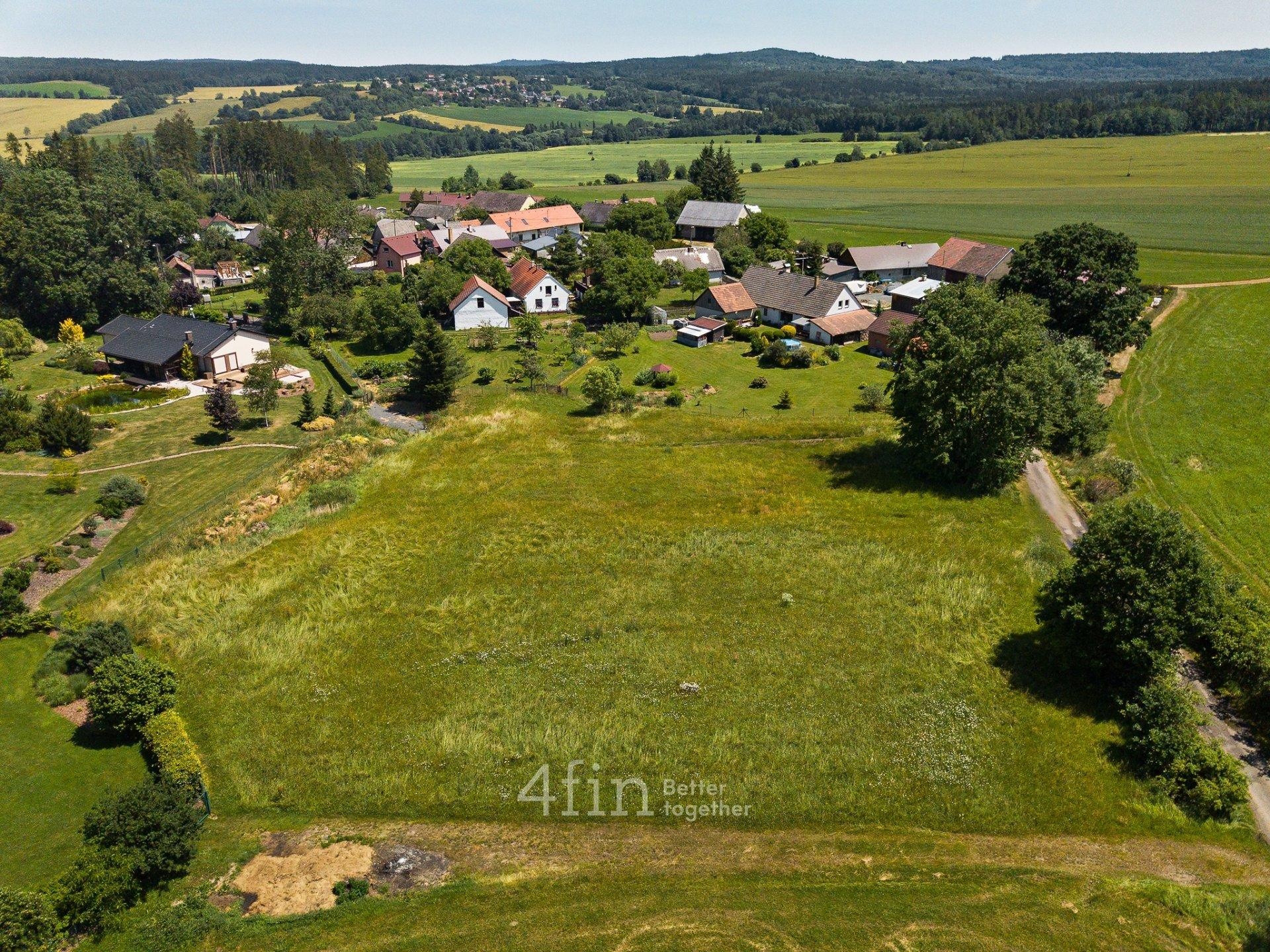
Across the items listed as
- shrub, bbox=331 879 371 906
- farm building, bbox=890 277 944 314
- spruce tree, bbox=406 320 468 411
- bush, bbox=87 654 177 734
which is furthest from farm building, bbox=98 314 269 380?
farm building, bbox=890 277 944 314

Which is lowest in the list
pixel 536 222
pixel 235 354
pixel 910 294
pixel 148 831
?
pixel 148 831

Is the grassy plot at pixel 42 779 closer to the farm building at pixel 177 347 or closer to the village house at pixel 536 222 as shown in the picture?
the farm building at pixel 177 347

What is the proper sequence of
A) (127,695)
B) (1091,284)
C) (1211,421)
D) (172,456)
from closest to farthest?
1. (127,695)
2. (1211,421)
3. (172,456)
4. (1091,284)

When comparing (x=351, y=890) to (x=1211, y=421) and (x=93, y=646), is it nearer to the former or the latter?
(x=93, y=646)

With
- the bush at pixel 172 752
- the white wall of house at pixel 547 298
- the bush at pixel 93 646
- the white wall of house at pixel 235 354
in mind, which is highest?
the white wall of house at pixel 547 298

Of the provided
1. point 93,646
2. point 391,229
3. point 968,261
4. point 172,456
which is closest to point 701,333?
point 968,261

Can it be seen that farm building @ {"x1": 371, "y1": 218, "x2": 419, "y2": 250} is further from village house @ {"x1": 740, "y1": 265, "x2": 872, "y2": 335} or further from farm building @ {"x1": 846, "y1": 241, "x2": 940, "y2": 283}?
farm building @ {"x1": 846, "y1": 241, "x2": 940, "y2": 283}

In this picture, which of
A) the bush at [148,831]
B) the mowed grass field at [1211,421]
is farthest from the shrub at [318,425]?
the mowed grass field at [1211,421]
